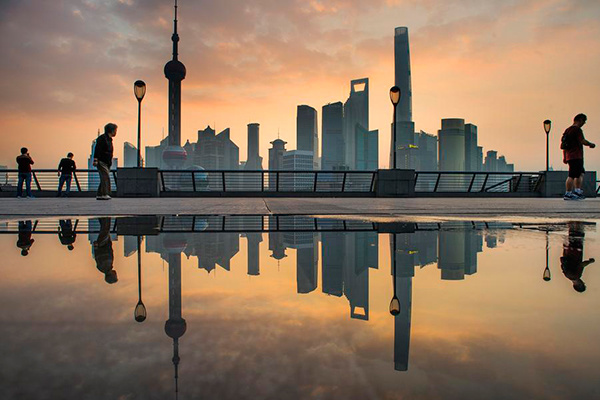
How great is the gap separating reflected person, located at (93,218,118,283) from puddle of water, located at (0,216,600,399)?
0.03 metres

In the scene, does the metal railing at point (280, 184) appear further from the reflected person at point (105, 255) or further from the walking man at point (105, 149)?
the reflected person at point (105, 255)

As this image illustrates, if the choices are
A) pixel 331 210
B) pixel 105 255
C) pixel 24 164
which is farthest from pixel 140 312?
pixel 24 164

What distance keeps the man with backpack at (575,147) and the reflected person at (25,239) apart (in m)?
13.2

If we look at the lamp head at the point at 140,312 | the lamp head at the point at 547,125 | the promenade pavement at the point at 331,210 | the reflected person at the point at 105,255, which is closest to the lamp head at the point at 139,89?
the promenade pavement at the point at 331,210

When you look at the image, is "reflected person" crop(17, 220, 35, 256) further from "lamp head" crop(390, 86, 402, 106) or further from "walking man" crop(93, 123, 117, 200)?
"lamp head" crop(390, 86, 402, 106)

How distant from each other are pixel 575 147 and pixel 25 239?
44.4ft

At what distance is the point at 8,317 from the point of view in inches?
62.0

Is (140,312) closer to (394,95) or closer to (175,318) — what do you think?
(175,318)

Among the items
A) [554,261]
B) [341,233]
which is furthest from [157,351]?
[341,233]

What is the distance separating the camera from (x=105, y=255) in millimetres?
3068

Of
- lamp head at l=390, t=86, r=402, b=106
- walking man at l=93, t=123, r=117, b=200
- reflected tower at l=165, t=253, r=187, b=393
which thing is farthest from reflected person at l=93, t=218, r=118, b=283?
lamp head at l=390, t=86, r=402, b=106

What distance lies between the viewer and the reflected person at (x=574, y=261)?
224 centimetres

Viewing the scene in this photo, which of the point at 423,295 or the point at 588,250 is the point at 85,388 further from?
the point at 588,250

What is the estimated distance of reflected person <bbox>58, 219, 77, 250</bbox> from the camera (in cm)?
368
